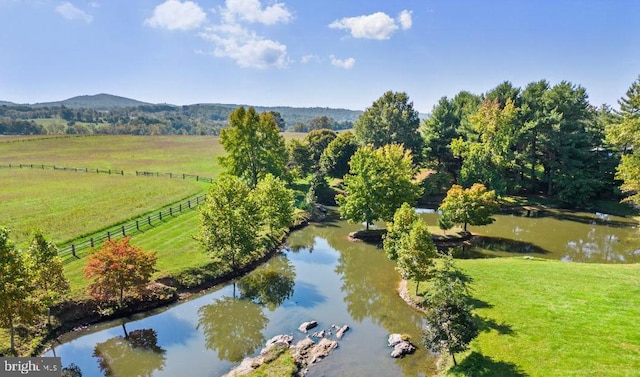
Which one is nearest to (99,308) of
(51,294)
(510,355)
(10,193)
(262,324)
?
(51,294)

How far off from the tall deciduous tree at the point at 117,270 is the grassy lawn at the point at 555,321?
20096mm

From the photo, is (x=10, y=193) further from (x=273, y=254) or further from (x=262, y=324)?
(x=262, y=324)

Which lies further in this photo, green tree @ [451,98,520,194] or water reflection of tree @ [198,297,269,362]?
green tree @ [451,98,520,194]

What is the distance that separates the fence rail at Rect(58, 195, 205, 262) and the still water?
34.0ft

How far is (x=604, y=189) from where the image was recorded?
6062 centimetres

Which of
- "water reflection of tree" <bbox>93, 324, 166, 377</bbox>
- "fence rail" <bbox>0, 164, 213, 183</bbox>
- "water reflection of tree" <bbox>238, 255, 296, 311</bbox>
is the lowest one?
"water reflection of tree" <bbox>93, 324, 166, 377</bbox>

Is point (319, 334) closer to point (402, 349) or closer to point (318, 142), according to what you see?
point (402, 349)

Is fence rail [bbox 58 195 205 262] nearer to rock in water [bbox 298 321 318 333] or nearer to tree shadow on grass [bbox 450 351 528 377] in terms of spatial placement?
rock in water [bbox 298 321 318 333]

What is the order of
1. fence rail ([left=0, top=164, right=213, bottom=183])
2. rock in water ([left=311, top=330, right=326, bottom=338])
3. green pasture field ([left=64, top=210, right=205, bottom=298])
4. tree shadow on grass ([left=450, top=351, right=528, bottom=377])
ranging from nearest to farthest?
tree shadow on grass ([left=450, top=351, right=528, bottom=377]) → rock in water ([left=311, top=330, right=326, bottom=338]) → green pasture field ([left=64, top=210, right=205, bottom=298]) → fence rail ([left=0, top=164, right=213, bottom=183])

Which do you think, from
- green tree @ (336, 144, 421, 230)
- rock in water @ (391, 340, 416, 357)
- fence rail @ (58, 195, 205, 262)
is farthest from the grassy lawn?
fence rail @ (58, 195, 205, 262)

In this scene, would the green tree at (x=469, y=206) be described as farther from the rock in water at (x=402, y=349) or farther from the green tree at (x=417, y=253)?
the rock in water at (x=402, y=349)

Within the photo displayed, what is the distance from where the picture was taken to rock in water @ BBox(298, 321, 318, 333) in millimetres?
25087

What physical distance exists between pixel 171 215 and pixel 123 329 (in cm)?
2249

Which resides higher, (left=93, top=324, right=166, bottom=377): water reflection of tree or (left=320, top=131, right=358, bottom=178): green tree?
(left=320, top=131, right=358, bottom=178): green tree
